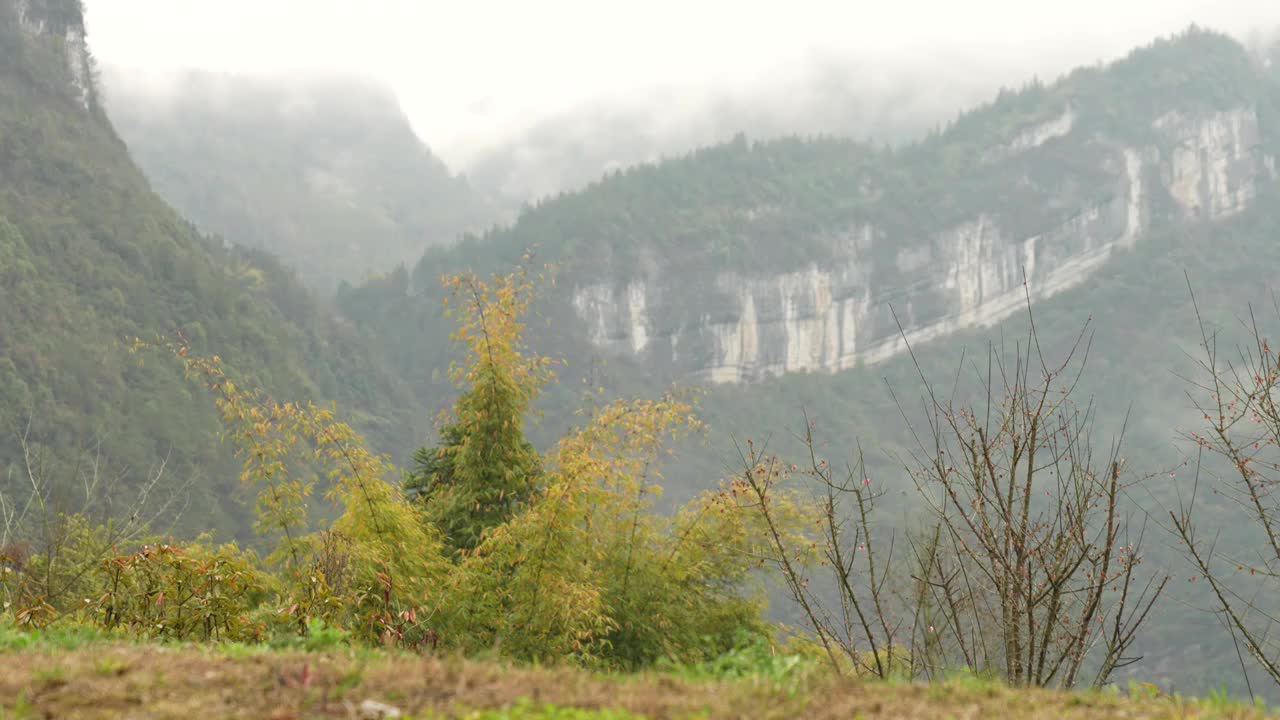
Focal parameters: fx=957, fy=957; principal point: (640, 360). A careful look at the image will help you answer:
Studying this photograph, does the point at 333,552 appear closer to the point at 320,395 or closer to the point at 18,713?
the point at 18,713

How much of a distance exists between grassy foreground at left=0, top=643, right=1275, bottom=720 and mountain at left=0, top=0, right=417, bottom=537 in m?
47.2

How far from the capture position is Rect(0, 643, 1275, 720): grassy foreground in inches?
172

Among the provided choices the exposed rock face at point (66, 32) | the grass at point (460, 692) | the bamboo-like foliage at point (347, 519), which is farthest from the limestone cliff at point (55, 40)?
the grass at point (460, 692)

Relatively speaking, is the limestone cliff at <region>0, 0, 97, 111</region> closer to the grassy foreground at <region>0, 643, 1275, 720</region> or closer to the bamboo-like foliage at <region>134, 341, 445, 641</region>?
the bamboo-like foliage at <region>134, 341, 445, 641</region>

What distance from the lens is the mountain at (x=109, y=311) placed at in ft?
221

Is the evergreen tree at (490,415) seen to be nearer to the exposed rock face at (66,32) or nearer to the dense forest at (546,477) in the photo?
the dense forest at (546,477)

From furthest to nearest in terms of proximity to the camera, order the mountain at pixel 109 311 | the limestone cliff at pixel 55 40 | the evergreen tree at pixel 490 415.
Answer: the limestone cliff at pixel 55 40 < the mountain at pixel 109 311 < the evergreen tree at pixel 490 415

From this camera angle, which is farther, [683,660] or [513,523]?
[683,660]

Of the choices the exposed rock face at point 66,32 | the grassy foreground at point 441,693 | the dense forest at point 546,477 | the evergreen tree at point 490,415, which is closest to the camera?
the grassy foreground at point 441,693

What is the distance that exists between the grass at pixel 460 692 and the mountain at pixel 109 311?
155ft

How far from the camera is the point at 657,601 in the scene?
10.8 m

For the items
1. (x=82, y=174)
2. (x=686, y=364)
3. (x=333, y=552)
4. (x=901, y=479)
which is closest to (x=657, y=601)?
(x=333, y=552)

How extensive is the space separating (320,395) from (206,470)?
45771 millimetres

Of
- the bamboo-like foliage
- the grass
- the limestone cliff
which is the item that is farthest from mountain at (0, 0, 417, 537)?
the grass
